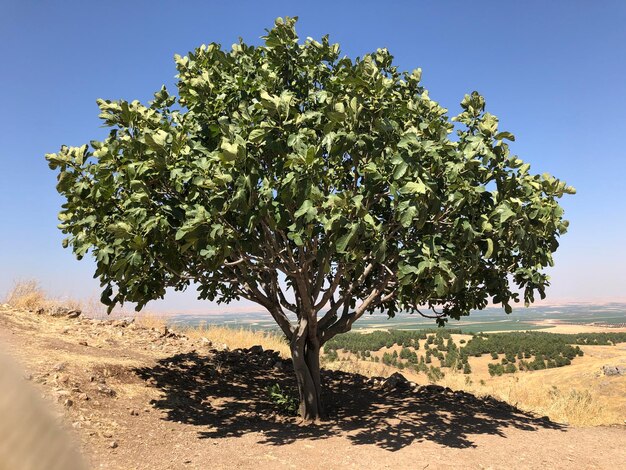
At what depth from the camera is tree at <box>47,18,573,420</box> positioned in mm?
6473

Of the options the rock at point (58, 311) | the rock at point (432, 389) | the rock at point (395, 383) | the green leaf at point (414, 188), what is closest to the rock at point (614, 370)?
the rock at point (432, 389)

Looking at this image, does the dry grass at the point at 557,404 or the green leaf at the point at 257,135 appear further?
the dry grass at the point at 557,404

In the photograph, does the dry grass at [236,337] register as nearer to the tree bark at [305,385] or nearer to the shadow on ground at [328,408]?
the shadow on ground at [328,408]

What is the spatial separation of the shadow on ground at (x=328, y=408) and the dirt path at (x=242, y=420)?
3cm

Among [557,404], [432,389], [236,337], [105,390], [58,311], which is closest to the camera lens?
[105,390]

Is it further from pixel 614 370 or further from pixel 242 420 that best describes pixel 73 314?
pixel 614 370

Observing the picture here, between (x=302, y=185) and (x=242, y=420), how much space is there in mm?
5540

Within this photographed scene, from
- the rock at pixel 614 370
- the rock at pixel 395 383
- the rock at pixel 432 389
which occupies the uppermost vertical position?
the rock at pixel 395 383

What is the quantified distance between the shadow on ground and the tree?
1.14 meters

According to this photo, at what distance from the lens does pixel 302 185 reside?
6266mm

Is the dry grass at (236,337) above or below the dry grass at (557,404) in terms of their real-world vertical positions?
above

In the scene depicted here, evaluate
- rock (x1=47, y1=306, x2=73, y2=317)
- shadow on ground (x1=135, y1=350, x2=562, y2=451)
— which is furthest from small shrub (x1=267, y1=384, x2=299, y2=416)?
rock (x1=47, y1=306, x2=73, y2=317)

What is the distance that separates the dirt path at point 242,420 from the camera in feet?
23.0

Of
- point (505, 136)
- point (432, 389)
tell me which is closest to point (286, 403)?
point (432, 389)
